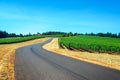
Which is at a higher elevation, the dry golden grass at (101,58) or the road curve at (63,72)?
the road curve at (63,72)

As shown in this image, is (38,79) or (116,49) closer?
(38,79)

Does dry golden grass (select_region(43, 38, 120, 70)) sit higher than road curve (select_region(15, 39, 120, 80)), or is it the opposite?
road curve (select_region(15, 39, 120, 80))

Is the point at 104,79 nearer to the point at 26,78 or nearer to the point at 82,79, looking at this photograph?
the point at 82,79

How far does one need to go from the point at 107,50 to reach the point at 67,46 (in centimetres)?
1142

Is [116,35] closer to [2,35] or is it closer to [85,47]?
[2,35]

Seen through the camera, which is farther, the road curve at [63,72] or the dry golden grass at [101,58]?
the dry golden grass at [101,58]

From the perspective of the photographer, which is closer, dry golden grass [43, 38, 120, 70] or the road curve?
the road curve

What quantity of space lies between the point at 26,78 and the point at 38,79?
2.71 feet

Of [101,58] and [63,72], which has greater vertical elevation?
[63,72]

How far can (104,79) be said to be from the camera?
1221cm

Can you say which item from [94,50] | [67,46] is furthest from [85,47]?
[67,46]

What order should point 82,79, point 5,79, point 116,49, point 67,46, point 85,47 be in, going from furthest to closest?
point 67,46 → point 85,47 → point 116,49 → point 5,79 → point 82,79

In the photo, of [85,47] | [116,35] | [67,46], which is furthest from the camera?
[116,35]

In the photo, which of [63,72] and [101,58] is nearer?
[63,72]
